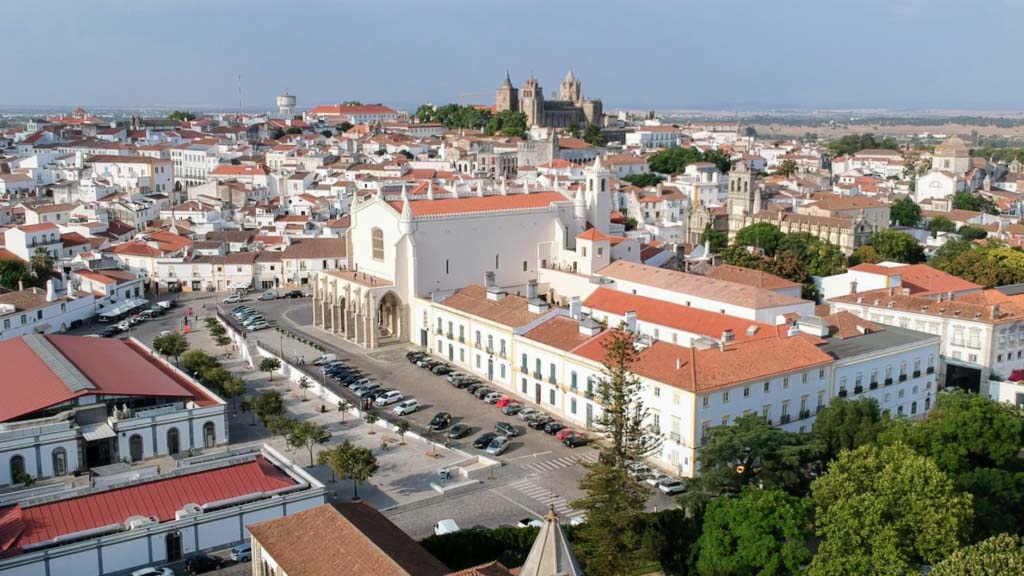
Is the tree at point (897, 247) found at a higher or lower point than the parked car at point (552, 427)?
higher

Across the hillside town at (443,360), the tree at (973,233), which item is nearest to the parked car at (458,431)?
the hillside town at (443,360)

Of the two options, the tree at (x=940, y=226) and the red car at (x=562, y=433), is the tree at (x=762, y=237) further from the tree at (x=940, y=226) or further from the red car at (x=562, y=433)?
the red car at (x=562, y=433)

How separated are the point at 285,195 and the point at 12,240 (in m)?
27.3

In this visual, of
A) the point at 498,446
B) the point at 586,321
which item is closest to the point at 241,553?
the point at 498,446

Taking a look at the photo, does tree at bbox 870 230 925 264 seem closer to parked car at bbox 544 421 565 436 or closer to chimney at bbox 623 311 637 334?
chimney at bbox 623 311 637 334

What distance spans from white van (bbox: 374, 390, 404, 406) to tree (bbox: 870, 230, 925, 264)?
38133mm

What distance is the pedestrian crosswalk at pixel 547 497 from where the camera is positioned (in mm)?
28283

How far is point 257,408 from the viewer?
1339 inches

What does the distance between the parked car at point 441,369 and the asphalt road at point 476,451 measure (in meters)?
0.35

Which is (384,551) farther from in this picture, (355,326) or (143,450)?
(355,326)

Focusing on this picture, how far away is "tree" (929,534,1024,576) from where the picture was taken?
17969 millimetres

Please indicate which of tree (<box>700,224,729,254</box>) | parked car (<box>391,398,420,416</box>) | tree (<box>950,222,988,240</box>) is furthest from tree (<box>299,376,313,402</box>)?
tree (<box>950,222,988,240</box>)

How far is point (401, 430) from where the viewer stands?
3400 cm

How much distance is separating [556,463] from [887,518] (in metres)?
12.1
